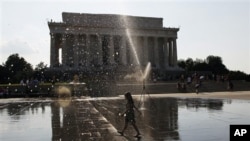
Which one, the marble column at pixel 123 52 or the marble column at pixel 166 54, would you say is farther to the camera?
the marble column at pixel 166 54

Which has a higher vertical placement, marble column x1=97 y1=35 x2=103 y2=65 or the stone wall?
the stone wall

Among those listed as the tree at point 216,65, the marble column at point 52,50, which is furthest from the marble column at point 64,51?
the tree at point 216,65

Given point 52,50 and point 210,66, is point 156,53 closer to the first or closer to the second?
point 52,50

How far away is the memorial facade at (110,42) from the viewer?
247 feet

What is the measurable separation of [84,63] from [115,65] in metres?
6.78

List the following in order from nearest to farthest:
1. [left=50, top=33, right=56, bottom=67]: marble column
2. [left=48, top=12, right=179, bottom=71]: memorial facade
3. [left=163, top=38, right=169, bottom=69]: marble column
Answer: [left=50, top=33, right=56, bottom=67]: marble column, [left=48, top=12, right=179, bottom=71]: memorial facade, [left=163, top=38, right=169, bottom=69]: marble column

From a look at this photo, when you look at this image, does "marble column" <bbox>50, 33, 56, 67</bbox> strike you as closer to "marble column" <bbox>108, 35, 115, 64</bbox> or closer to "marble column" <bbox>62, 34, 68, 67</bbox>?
"marble column" <bbox>62, 34, 68, 67</bbox>

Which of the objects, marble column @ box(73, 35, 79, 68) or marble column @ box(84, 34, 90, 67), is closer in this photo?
marble column @ box(73, 35, 79, 68)

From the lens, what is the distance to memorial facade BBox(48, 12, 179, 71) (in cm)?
7538

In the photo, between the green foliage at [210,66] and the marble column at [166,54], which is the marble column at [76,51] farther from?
the green foliage at [210,66]

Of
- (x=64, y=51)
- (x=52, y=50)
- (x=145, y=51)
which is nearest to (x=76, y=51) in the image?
(x=64, y=51)

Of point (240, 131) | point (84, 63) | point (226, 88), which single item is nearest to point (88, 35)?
point (84, 63)

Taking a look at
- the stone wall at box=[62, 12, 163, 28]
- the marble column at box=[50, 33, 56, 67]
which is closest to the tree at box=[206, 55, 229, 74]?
the stone wall at box=[62, 12, 163, 28]

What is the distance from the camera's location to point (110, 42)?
257ft
